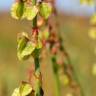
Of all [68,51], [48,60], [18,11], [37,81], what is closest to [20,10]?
[18,11]

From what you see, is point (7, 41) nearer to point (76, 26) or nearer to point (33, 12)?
point (76, 26)

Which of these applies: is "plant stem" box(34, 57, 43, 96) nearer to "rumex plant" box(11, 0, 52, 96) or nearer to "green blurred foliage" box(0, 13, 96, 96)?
"rumex plant" box(11, 0, 52, 96)

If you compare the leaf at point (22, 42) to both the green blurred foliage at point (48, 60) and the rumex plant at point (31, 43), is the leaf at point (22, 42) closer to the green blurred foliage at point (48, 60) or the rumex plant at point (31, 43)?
the rumex plant at point (31, 43)

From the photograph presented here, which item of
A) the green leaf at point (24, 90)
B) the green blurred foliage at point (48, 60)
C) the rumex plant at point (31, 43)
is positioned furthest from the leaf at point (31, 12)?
the green blurred foliage at point (48, 60)

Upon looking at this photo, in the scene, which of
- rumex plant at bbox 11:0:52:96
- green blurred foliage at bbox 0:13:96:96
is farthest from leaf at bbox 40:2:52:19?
green blurred foliage at bbox 0:13:96:96

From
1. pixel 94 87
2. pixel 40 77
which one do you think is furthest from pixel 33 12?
pixel 94 87

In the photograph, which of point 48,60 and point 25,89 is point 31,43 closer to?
point 25,89
